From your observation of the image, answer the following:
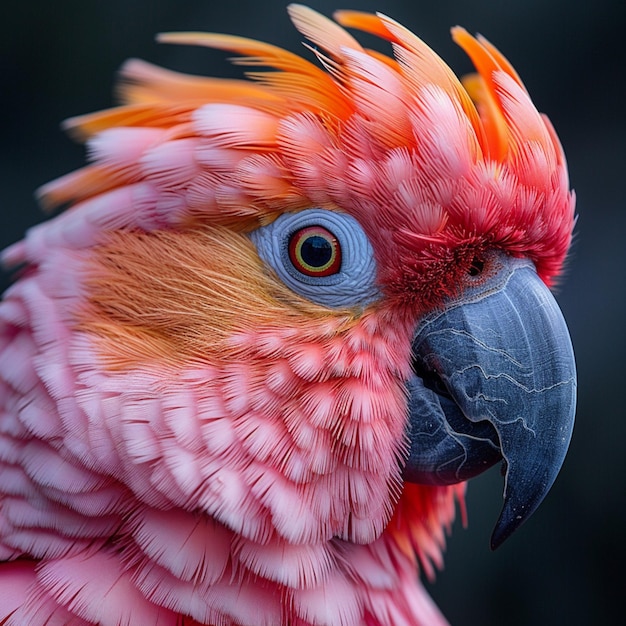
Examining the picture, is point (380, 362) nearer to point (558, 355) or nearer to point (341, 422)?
point (341, 422)

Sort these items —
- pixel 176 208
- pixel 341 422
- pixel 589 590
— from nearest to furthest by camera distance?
pixel 341 422 → pixel 176 208 → pixel 589 590

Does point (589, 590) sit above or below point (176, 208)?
below

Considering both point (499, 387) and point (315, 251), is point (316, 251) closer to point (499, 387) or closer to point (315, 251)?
point (315, 251)

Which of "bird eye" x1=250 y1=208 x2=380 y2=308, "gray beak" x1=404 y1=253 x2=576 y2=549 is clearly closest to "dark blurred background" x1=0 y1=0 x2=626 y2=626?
"gray beak" x1=404 y1=253 x2=576 y2=549

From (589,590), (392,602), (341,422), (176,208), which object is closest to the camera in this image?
(341,422)

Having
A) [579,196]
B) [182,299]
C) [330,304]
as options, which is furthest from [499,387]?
[579,196]

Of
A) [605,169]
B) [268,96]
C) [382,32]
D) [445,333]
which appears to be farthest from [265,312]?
[605,169]

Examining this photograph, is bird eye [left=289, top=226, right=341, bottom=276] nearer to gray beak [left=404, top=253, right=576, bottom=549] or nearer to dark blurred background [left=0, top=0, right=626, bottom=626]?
gray beak [left=404, top=253, right=576, bottom=549]
